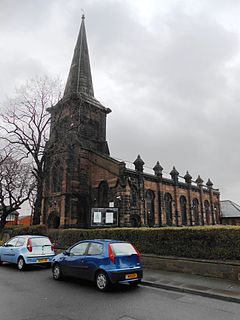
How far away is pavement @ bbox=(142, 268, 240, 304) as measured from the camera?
789cm

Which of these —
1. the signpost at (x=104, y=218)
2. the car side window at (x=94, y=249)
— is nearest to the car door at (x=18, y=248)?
the car side window at (x=94, y=249)

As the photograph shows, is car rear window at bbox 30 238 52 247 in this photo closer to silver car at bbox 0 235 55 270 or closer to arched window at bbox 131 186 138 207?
silver car at bbox 0 235 55 270

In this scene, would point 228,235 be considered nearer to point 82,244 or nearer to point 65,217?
point 82,244

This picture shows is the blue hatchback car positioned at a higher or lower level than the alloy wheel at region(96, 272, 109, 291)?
higher

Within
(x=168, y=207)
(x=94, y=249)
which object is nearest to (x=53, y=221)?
(x=168, y=207)

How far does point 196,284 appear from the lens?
9.12 metres

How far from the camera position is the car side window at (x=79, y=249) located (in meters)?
9.50

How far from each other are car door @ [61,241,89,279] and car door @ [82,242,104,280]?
16cm

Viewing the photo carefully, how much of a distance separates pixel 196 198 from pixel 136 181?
56.8ft

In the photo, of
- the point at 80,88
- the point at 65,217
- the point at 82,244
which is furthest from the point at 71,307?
the point at 80,88

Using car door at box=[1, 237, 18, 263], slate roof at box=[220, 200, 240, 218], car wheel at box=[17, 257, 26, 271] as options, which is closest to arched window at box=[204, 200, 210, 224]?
slate roof at box=[220, 200, 240, 218]

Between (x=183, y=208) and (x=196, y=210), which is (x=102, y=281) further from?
(x=196, y=210)

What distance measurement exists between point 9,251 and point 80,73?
29846 mm

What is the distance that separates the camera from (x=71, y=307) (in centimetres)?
661
